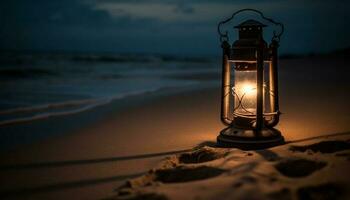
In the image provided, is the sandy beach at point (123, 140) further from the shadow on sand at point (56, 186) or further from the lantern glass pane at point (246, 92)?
the lantern glass pane at point (246, 92)

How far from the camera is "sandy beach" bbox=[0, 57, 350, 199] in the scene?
9.59 ft

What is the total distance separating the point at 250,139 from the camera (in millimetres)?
3516

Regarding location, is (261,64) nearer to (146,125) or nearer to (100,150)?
(100,150)

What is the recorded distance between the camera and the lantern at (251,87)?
351cm

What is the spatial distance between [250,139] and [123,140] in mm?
1334

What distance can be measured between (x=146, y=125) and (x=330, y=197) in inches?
120

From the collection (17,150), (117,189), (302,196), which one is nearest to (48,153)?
(17,150)

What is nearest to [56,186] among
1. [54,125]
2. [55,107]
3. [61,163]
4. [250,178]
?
[61,163]

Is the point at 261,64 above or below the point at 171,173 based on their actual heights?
above

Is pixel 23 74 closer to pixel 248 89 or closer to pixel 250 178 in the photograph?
pixel 248 89

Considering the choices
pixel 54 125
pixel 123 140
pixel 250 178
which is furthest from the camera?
pixel 54 125

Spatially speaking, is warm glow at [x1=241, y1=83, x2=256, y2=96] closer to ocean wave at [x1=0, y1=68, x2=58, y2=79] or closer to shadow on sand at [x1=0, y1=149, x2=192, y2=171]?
shadow on sand at [x1=0, y1=149, x2=192, y2=171]

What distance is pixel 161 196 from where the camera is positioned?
2.28m

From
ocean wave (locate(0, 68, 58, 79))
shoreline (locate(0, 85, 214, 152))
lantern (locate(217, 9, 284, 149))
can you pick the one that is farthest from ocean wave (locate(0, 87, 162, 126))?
ocean wave (locate(0, 68, 58, 79))
